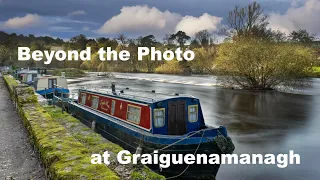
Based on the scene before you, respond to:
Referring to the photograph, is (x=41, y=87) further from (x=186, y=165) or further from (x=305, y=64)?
(x=305, y=64)

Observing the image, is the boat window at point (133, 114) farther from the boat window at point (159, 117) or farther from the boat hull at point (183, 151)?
the boat window at point (159, 117)

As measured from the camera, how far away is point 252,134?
16.4m

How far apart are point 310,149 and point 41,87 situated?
1909 centimetres

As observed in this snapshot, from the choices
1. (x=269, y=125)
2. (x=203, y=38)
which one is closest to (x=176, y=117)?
(x=269, y=125)

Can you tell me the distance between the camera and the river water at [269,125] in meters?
10.9

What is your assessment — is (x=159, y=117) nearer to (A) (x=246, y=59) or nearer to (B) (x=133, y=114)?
(B) (x=133, y=114)

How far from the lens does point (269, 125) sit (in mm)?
18859

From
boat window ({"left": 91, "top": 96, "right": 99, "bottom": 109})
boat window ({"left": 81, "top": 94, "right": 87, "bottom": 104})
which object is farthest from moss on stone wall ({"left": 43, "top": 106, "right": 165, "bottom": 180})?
boat window ({"left": 81, "top": 94, "right": 87, "bottom": 104})

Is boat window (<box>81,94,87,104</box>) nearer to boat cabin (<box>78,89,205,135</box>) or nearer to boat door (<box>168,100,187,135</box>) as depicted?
boat cabin (<box>78,89,205,135</box>)

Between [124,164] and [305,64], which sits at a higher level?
[305,64]

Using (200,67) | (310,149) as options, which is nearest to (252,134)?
(310,149)

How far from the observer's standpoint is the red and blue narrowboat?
9.41 m

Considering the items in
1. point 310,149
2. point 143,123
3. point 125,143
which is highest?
point 143,123

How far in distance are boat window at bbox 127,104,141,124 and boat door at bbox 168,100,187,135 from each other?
1153 mm
